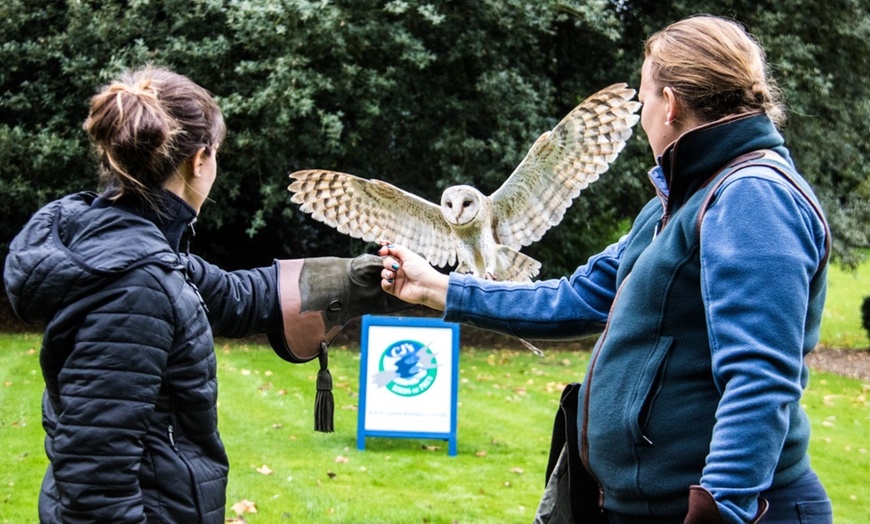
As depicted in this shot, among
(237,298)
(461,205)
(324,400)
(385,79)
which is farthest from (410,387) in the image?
(385,79)

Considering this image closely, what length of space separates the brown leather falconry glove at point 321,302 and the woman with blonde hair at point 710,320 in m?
0.87

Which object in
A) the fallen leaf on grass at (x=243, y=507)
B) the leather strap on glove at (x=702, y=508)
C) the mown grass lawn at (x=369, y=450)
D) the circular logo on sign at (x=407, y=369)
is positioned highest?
the leather strap on glove at (x=702, y=508)

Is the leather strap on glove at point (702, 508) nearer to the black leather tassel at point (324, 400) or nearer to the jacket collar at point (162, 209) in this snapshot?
the jacket collar at point (162, 209)

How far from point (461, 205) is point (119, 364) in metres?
1.90

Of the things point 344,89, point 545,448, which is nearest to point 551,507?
point 545,448

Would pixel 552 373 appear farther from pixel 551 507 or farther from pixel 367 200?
pixel 551 507

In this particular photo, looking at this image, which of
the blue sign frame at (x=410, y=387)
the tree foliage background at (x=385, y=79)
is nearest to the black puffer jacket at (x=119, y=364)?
the blue sign frame at (x=410, y=387)

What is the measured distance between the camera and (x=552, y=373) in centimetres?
963

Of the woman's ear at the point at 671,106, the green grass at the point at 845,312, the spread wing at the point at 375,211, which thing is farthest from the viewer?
the green grass at the point at 845,312

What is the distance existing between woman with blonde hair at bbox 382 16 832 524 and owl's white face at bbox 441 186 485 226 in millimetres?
1471

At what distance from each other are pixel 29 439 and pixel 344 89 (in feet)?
15.5

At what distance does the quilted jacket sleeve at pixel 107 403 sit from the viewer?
1657 millimetres

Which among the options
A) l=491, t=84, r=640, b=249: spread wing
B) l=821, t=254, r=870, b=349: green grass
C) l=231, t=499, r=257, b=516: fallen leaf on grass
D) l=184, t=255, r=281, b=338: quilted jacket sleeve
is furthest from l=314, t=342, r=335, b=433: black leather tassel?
l=821, t=254, r=870, b=349: green grass

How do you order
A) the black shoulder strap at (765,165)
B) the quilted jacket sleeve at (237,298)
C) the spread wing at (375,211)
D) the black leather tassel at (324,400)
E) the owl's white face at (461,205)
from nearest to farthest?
1. the black shoulder strap at (765,165)
2. the quilted jacket sleeve at (237,298)
3. the black leather tassel at (324,400)
4. the owl's white face at (461,205)
5. the spread wing at (375,211)
